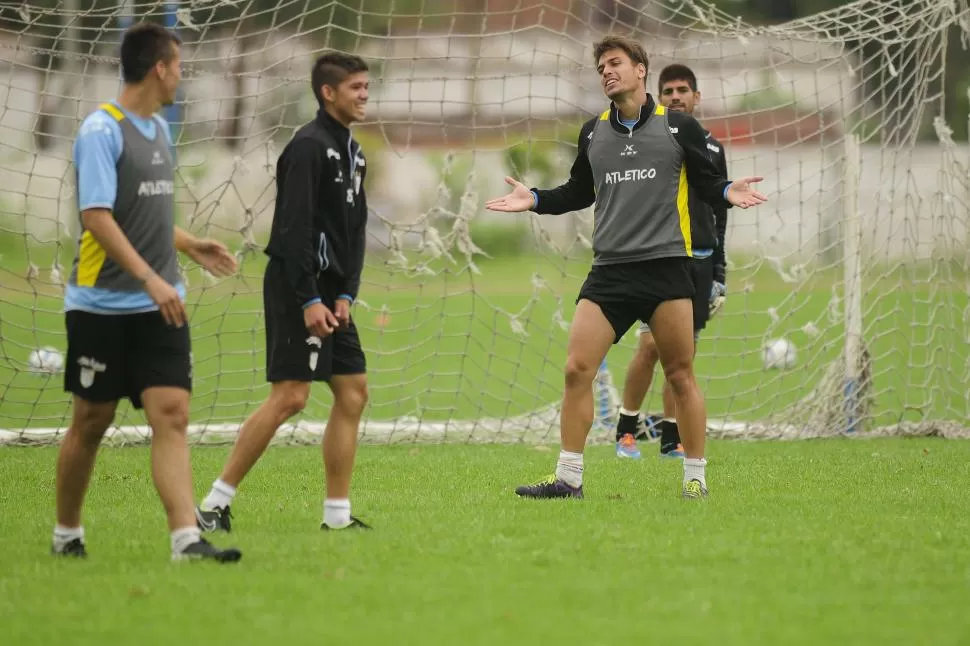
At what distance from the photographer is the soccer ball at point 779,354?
1130 centimetres

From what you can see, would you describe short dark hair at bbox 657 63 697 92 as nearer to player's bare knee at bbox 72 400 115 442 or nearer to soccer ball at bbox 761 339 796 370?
soccer ball at bbox 761 339 796 370

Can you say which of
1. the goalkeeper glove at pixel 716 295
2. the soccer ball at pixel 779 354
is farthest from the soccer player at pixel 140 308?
the soccer ball at pixel 779 354

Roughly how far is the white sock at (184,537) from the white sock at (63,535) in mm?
500

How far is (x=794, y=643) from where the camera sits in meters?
4.02

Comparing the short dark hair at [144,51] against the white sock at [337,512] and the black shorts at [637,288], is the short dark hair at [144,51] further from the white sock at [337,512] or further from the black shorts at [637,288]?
the black shorts at [637,288]

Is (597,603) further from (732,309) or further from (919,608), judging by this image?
(732,309)

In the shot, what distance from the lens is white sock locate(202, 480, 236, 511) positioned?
5.92 meters

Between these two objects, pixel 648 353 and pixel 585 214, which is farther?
pixel 585 214

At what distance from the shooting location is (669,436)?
9.02 metres

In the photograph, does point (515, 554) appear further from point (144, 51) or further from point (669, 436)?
point (669, 436)

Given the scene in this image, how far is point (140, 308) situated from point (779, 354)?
7363 millimetres

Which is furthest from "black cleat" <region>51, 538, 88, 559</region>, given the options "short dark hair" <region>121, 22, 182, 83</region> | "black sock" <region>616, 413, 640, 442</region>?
"black sock" <region>616, 413, 640, 442</region>

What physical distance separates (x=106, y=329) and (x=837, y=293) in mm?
7074

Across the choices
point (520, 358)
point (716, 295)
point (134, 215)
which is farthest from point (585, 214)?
point (134, 215)
